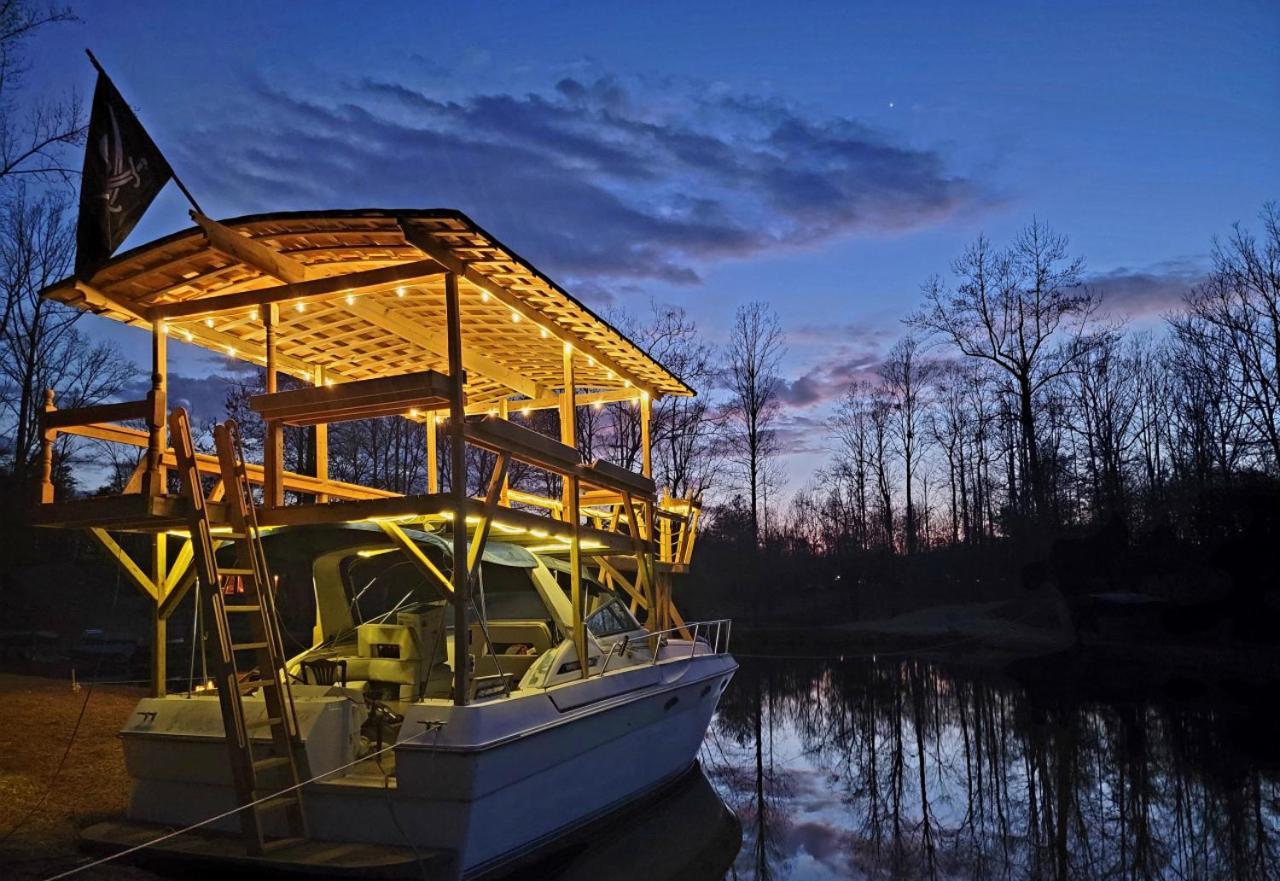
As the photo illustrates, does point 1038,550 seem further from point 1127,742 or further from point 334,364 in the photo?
point 334,364

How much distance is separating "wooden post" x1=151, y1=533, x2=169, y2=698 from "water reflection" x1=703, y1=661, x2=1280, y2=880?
466 cm

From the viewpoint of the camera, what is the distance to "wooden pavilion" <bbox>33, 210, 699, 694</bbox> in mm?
6621

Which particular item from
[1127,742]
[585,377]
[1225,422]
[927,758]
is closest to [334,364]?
[585,377]

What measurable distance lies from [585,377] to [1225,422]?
100ft

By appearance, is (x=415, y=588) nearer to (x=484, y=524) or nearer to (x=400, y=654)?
(x=400, y=654)

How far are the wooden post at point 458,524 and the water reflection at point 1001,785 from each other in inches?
115

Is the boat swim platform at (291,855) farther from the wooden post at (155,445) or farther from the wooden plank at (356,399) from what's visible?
the wooden plank at (356,399)

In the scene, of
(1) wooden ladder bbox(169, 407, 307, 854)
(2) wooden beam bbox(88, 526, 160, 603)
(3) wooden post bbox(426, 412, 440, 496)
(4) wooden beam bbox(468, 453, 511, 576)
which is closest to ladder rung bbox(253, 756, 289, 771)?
(1) wooden ladder bbox(169, 407, 307, 854)

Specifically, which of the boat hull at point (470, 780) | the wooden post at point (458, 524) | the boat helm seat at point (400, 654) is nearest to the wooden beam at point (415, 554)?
the wooden post at point (458, 524)

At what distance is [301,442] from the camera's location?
24.7 m

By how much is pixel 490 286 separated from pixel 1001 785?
7325 millimetres

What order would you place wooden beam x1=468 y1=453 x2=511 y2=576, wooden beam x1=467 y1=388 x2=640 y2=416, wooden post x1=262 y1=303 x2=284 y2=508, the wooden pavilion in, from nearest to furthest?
wooden beam x1=468 y1=453 x2=511 y2=576 → the wooden pavilion → wooden post x1=262 y1=303 x2=284 y2=508 → wooden beam x1=467 y1=388 x2=640 y2=416

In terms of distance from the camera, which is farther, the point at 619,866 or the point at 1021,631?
the point at 1021,631

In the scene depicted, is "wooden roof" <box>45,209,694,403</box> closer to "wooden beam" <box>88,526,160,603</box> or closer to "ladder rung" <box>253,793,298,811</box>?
"wooden beam" <box>88,526,160,603</box>
